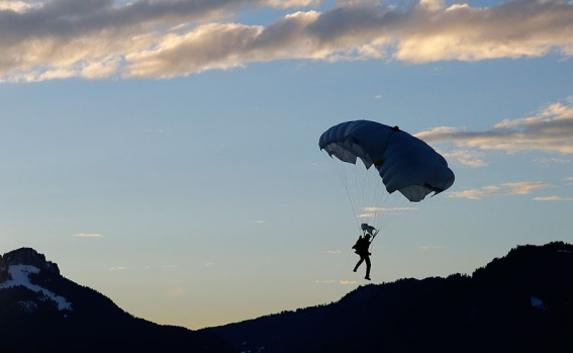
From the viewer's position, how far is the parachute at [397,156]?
229ft

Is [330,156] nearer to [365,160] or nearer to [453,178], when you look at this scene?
[365,160]

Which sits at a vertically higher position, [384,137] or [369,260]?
[384,137]

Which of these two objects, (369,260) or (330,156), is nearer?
(369,260)

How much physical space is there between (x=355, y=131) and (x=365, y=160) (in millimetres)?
2475

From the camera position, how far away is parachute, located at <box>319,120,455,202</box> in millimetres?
69938

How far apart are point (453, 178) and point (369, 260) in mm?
7458

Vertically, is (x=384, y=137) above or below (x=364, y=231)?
above

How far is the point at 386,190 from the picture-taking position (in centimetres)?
7012

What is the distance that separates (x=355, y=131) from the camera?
238 feet

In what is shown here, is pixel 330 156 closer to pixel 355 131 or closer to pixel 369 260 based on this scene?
pixel 355 131

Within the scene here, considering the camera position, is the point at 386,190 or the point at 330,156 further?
the point at 330,156

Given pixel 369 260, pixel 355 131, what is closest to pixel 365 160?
pixel 355 131

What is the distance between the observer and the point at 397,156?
7044cm

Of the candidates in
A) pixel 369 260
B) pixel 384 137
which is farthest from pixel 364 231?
pixel 384 137
